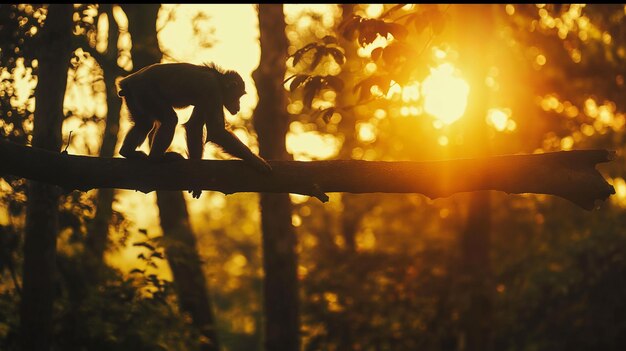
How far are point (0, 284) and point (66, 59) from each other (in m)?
4.57

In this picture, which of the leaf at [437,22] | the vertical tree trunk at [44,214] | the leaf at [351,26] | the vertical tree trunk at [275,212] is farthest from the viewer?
the vertical tree trunk at [275,212]

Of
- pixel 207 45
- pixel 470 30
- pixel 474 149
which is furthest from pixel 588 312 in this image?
pixel 207 45

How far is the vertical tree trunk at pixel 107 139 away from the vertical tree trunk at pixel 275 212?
235 cm

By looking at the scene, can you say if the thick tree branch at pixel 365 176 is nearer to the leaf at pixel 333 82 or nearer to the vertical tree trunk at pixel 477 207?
the leaf at pixel 333 82

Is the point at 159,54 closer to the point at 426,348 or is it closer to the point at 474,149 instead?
the point at 474,149

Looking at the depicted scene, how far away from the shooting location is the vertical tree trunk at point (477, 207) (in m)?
14.7

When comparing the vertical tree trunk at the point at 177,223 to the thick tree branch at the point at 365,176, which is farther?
the vertical tree trunk at the point at 177,223

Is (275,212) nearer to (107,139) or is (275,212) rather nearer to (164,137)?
(107,139)

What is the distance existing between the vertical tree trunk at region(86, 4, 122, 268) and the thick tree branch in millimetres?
5099

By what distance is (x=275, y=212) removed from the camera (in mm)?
12555

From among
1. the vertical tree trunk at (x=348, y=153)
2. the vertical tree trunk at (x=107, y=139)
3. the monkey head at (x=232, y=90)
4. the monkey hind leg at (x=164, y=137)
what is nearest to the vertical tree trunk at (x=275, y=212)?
the vertical tree trunk at (x=107, y=139)

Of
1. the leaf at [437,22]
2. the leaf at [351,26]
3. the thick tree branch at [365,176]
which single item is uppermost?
the leaf at [437,22]

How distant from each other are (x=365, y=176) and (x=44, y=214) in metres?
3.85

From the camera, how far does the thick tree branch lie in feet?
22.4
